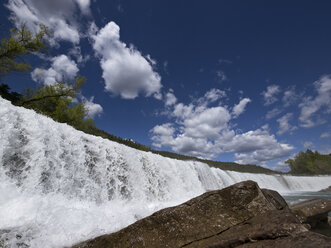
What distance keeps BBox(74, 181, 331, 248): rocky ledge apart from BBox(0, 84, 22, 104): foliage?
20.3 m

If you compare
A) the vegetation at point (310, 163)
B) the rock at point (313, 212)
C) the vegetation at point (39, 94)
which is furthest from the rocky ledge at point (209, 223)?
the vegetation at point (310, 163)

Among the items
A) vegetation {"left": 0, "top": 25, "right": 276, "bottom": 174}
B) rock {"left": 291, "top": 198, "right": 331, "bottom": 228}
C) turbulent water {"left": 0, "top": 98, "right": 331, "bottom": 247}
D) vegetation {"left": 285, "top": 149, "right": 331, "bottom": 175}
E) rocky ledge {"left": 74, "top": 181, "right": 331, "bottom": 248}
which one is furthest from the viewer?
vegetation {"left": 285, "top": 149, "right": 331, "bottom": 175}

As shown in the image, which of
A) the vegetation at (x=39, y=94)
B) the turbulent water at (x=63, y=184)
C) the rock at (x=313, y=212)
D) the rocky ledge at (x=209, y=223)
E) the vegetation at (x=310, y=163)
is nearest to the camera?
the rocky ledge at (x=209, y=223)

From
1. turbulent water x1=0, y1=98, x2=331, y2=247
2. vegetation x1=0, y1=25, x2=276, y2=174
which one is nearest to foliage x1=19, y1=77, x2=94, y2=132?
vegetation x1=0, y1=25, x2=276, y2=174

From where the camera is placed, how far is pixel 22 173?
5.20 meters

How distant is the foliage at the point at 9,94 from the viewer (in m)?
17.2

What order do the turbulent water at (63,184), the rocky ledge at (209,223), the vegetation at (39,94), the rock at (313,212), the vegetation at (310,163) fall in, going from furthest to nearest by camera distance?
the vegetation at (310,163)
the vegetation at (39,94)
the rock at (313,212)
the turbulent water at (63,184)
the rocky ledge at (209,223)

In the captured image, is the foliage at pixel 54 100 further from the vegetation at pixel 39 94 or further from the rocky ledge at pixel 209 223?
the rocky ledge at pixel 209 223

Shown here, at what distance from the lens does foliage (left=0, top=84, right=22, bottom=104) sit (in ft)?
56.4

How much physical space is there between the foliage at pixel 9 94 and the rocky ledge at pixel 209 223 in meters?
20.3

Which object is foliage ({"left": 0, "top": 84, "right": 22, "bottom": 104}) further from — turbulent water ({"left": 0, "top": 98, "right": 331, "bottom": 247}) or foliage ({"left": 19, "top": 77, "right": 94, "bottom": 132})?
turbulent water ({"left": 0, "top": 98, "right": 331, "bottom": 247})

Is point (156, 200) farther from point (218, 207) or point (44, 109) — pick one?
point (44, 109)

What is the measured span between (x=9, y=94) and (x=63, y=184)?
17.4 metres

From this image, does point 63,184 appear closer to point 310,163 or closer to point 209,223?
point 209,223
